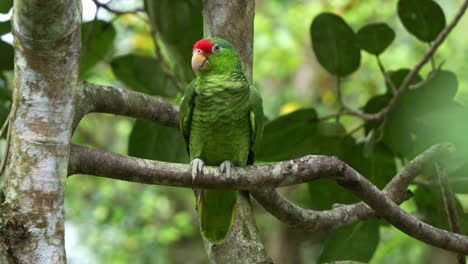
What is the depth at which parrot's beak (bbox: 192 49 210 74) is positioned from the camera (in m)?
1.98

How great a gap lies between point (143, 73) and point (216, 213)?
2.99ft

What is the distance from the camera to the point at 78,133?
6.18 meters

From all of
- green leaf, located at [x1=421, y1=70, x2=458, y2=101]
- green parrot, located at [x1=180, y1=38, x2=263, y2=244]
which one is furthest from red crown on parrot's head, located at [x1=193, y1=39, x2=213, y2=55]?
green leaf, located at [x1=421, y1=70, x2=458, y2=101]

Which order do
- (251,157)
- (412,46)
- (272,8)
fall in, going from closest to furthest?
(251,157) → (412,46) → (272,8)

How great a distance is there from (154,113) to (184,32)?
756 mm

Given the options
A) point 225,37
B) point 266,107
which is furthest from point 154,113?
point 266,107

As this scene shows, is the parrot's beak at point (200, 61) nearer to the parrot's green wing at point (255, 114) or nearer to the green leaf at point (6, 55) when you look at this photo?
the parrot's green wing at point (255, 114)

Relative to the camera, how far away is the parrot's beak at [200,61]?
1.98m

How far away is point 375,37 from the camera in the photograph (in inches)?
97.7

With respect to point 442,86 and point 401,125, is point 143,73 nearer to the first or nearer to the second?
point 401,125

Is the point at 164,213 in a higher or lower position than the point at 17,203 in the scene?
Answer: lower

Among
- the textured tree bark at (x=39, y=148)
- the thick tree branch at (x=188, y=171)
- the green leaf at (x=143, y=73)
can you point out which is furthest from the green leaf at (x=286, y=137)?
the textured tree bark at (x=39, y=148)

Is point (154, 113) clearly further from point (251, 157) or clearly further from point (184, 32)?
point (184, 32)

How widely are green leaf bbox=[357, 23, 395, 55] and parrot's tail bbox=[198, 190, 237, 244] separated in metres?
0.92
